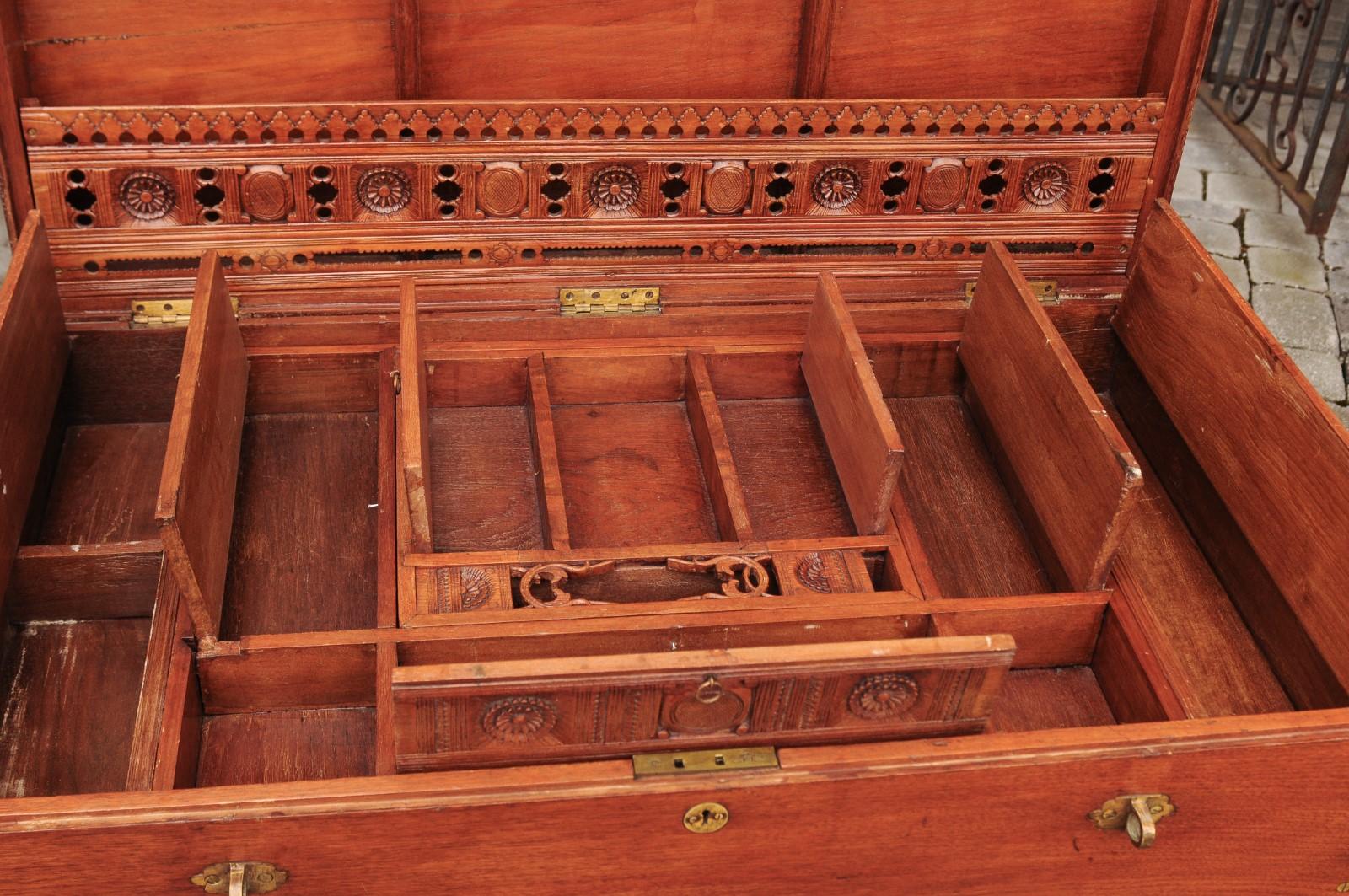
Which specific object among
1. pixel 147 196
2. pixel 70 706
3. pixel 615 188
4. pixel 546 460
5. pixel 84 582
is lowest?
pixel 70 706

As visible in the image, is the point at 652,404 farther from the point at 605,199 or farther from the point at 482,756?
the point at 482,756

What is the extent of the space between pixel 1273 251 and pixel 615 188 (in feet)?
9.02

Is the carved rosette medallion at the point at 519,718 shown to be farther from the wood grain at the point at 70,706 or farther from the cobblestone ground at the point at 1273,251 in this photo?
the cobblestone ground at the point at 1273,251

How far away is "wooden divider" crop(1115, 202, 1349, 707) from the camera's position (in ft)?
5.66

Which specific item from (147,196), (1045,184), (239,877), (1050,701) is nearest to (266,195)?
(147,196)

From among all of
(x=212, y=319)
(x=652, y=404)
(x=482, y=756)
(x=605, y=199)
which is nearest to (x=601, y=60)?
(x=605, y=199)

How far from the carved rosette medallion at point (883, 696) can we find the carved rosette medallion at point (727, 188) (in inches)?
39.6

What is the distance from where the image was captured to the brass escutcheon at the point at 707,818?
4.64ft

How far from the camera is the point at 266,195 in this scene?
1999mm

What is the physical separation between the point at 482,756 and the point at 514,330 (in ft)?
3.07

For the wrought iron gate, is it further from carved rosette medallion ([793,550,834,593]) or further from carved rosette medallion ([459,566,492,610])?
carved rosette medallion ([459,566,492,610])

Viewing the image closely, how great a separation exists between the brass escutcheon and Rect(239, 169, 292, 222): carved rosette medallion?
1.19 m

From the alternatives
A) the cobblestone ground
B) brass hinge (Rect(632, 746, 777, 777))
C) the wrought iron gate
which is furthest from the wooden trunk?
the wrought iron gate

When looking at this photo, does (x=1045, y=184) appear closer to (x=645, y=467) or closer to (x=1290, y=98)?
(x=645, y=467)
